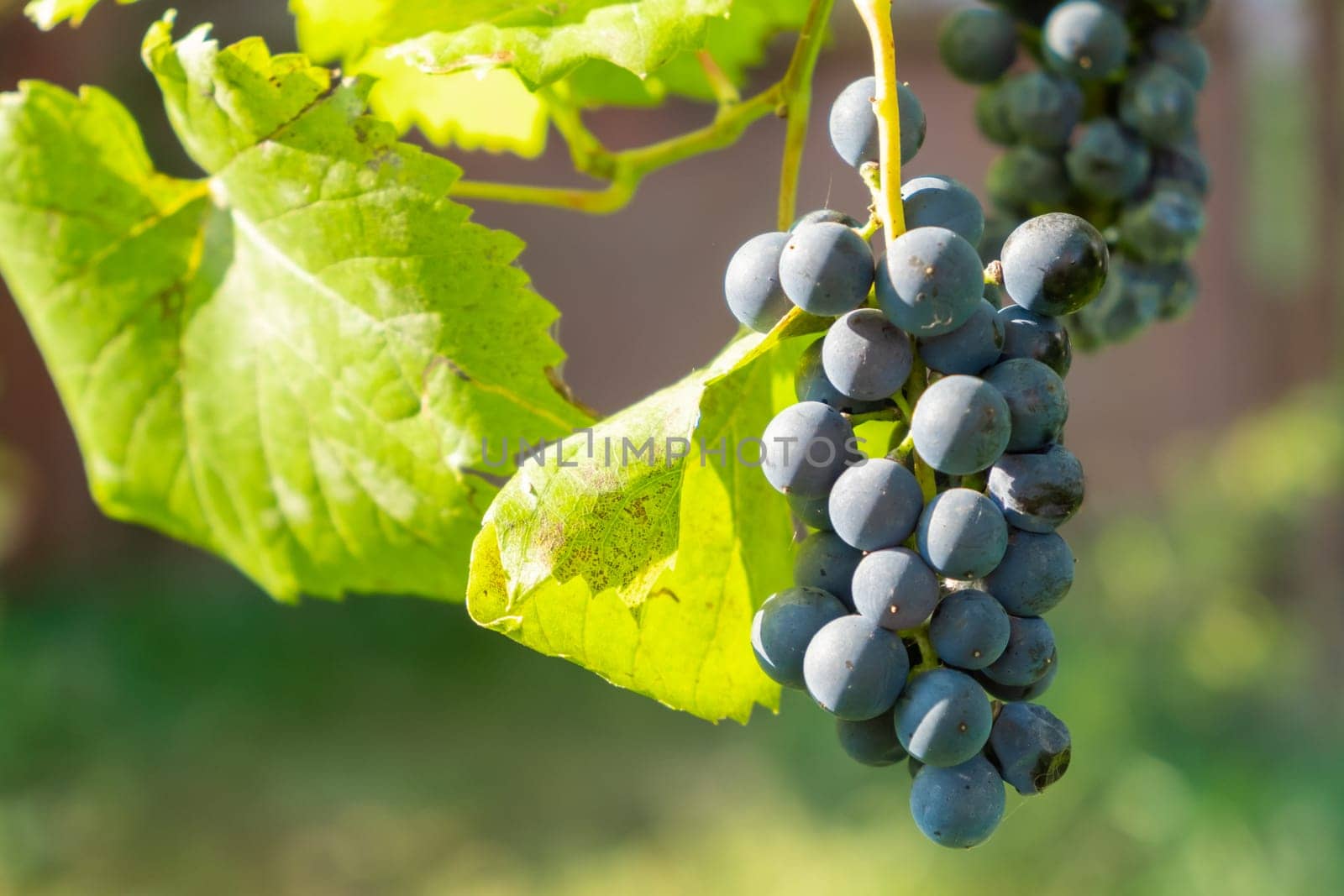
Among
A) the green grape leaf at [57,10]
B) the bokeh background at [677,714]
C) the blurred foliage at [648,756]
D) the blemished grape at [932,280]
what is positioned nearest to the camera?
the blemished grape at [932,280]

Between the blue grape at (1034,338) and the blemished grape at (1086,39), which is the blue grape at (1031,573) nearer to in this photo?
the blue grape at (1034,338)

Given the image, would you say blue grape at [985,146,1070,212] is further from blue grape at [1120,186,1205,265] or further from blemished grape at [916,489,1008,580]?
blemished grape at [916,489,1008,580]

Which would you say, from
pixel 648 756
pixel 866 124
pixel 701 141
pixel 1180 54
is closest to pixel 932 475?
pixel 866 124

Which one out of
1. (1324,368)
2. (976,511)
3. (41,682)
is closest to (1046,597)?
(976,511)

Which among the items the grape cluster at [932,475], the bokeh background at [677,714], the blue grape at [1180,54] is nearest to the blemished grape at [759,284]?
the grape cluster at [932,475]

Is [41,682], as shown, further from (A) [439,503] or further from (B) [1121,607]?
(A) [439,503]

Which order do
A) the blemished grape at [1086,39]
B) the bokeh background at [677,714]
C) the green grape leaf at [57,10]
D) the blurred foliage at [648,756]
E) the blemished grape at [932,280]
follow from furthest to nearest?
the bokeh background at [677,714] → the blurred foliage at [648,756] → the blemished grape at [1086,39] → the green grape leaf at [57,10] → the blemished grape at [932,280]
